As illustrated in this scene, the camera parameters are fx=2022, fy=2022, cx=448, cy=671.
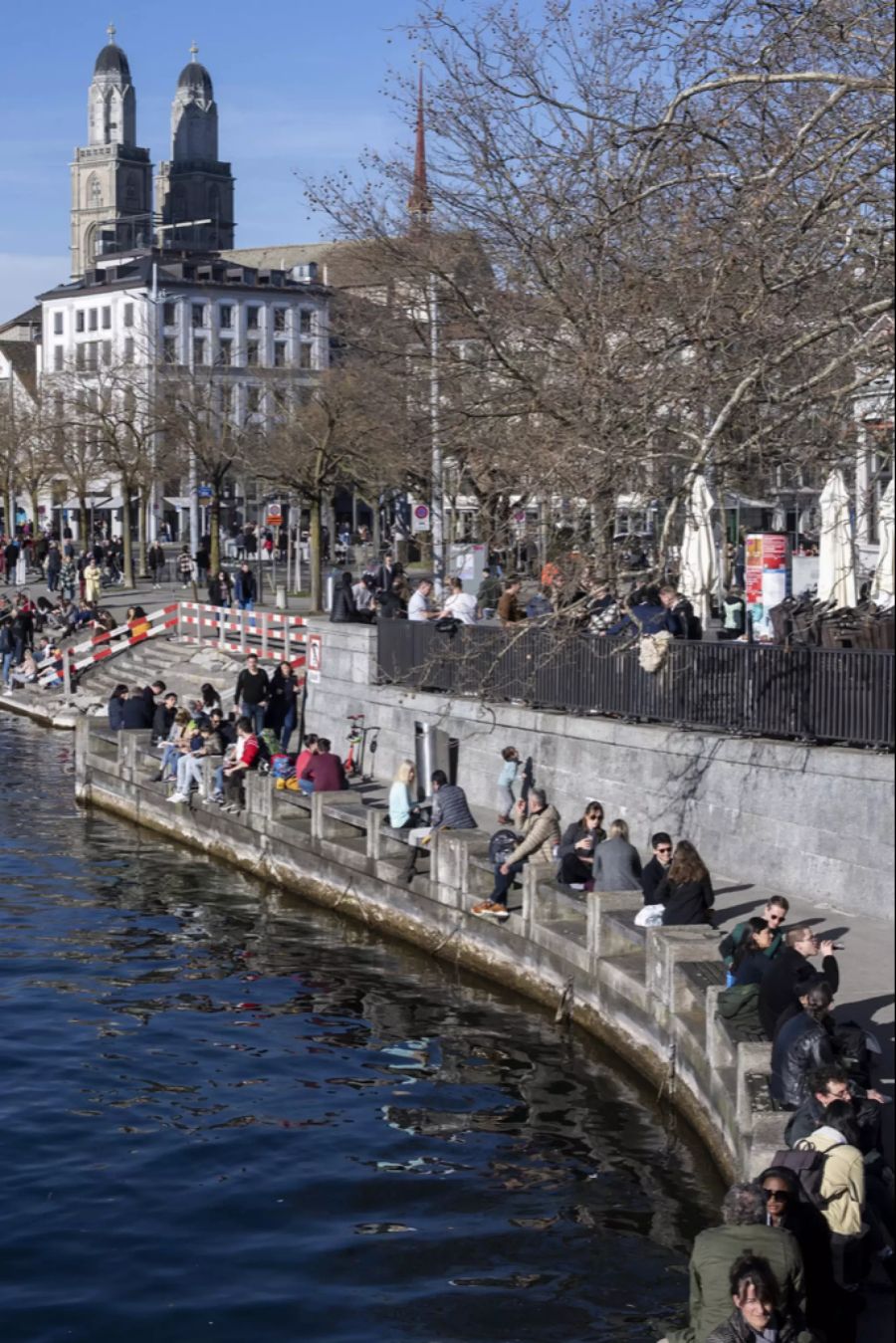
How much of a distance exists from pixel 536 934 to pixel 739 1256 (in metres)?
10.4

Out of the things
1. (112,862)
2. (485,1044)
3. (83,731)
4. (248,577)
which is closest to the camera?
(485,1044)

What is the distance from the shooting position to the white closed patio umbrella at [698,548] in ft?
59.4

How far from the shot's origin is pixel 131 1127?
1642 cm

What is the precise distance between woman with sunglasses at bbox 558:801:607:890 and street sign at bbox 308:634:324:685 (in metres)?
12.5

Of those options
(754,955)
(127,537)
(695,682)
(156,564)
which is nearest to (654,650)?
(695,682)

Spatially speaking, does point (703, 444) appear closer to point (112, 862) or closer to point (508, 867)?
point (508, 867)

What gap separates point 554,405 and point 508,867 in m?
6.12

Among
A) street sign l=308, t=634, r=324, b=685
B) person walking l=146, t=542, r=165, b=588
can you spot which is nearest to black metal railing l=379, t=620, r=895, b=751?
street sign l=308, t=634, r=324, b=685

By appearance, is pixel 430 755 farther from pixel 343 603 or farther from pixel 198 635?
pixel 198 635

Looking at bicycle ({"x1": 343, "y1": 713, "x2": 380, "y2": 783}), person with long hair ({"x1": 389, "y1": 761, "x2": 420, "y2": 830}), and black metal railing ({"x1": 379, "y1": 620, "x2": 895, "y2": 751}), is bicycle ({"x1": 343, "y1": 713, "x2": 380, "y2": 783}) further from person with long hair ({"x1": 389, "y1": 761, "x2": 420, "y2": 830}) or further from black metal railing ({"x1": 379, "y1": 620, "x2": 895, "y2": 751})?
person with long hair ({"x1": 389, "y1": 761, "x2": 420, "y2": 830})

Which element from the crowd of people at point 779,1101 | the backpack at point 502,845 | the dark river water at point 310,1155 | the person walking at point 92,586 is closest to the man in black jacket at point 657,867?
the crowd of people at point 779,1101

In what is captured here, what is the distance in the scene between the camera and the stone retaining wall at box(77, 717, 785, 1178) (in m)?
14.3

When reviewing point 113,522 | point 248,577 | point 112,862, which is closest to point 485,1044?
point 112,862

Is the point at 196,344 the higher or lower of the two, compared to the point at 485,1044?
higher
